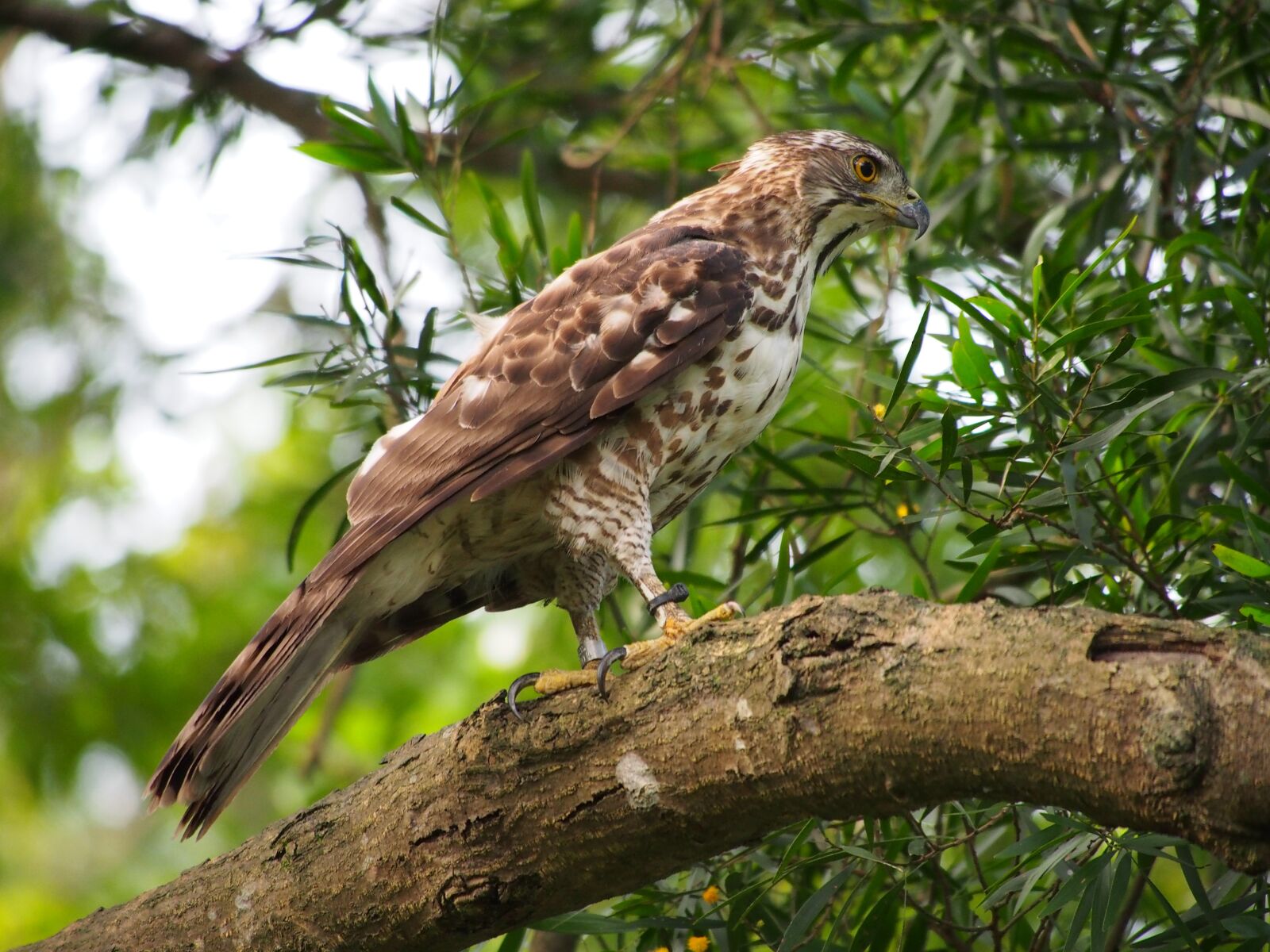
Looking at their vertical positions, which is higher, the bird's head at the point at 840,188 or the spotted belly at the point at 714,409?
the bird's head at the point at 840,188

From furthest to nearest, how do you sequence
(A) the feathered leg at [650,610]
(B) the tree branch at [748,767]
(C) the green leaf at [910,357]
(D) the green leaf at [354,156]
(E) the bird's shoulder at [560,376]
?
(D) the green leaf at [354,156]
(E) the bird's shoulder at [560,376]
(C) the green leaf at [910,357]
(A) the feathered leg at [650,610]
(B) the tree branch at [748,767]

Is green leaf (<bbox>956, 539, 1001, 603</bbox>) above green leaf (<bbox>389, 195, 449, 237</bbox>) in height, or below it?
below

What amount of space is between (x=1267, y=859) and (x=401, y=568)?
2.28 m

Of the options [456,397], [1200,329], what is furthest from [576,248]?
[1200,329]

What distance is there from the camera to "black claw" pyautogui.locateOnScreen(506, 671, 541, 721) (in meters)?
2.50

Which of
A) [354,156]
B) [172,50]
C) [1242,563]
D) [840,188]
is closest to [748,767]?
[1242,563]

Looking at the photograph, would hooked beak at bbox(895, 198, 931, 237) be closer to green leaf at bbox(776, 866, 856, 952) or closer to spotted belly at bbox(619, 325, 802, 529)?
spotted belly at bbox(619, 325, 802, 529)

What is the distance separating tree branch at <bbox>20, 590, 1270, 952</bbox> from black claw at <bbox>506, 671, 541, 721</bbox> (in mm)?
26

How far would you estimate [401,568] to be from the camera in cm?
340

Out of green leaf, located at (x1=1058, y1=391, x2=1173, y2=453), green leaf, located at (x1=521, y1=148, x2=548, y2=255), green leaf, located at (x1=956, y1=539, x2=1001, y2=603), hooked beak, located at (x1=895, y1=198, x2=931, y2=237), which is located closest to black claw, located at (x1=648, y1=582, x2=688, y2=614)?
green leaf, located at (x1=956, y1=539, x2=1001, y2=603)

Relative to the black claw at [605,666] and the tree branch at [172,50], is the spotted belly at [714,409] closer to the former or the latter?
the black claw at [605,666]

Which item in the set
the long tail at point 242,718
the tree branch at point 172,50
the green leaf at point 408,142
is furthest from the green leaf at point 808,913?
the tree branch at point 172,50

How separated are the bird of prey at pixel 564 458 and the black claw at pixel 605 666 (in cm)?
19

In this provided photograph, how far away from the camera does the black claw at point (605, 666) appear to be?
7.94ft
